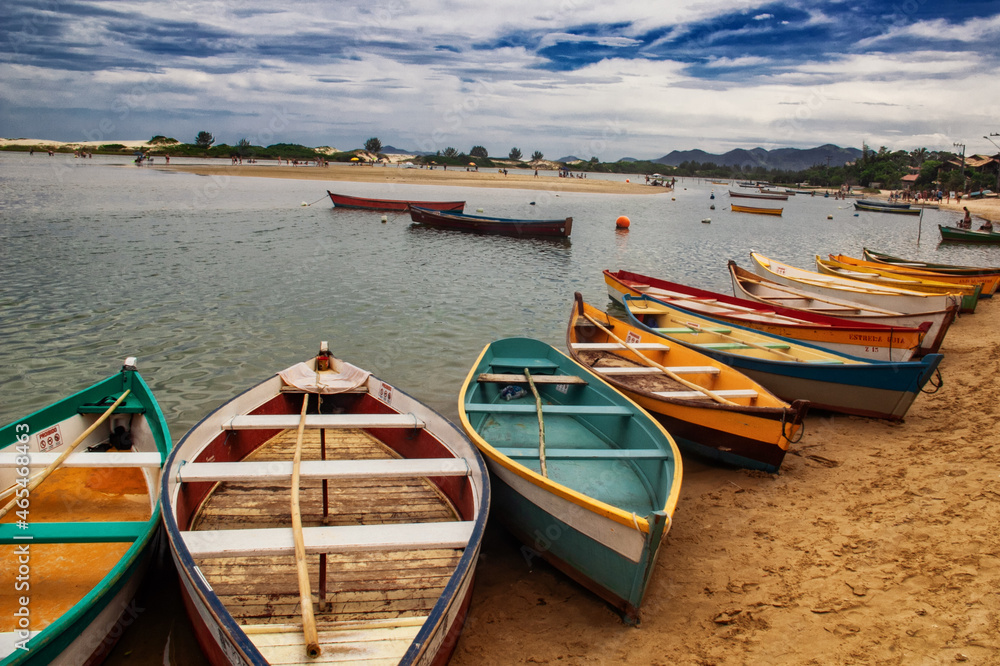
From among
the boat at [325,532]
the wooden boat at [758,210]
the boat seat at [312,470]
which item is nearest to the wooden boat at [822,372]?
the boat at [325,532]

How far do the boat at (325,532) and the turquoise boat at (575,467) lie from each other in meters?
0.59

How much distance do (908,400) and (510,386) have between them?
534cm

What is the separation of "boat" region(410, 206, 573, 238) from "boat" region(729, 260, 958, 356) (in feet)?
46.3

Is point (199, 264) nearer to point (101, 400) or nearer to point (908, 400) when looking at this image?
point (101, 400)

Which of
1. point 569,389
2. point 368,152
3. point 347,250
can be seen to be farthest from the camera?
point 368,152

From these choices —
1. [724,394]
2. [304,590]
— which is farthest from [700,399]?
[304,590]

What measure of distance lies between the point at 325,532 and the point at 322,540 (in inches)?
4.3

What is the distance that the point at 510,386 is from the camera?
296 inches

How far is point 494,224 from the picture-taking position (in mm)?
28719

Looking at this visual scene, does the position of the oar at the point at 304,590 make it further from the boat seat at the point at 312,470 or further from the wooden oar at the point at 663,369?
the wooden oar at the point at 663,369

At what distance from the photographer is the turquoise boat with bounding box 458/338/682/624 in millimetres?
4086

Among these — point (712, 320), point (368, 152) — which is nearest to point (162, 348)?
point (712, 320)

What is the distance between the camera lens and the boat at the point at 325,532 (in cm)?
319

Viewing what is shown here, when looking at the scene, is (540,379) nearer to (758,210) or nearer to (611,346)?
(611,346)
